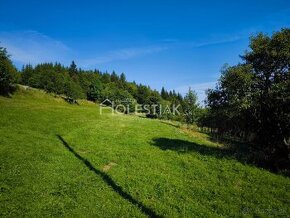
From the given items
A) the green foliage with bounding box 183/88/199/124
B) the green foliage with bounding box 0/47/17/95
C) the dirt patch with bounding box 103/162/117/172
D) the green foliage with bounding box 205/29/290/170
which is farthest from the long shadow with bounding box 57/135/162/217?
the green foliage with bounding box 0/47/17/95

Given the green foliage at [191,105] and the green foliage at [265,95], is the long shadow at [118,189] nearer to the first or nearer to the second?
the green foliage at [265,95]

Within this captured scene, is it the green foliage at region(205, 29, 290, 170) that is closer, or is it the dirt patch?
the dirt patch

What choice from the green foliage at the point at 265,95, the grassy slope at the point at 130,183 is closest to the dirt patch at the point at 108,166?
the grassy slope at the point at 130,183

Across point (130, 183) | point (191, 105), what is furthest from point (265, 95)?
point (191, 105)

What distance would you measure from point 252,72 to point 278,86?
3583mm

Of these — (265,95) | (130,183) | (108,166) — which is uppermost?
(265,95)

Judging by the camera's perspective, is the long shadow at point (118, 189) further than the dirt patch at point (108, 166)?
No

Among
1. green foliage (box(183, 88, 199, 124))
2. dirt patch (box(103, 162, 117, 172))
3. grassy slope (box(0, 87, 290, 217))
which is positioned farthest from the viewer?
green foliage (box(183, 88, 199, 124))

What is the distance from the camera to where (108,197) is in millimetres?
15492

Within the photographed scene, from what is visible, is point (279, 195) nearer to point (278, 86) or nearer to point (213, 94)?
point (278, 86)

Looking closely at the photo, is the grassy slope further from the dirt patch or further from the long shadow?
the dirt patch

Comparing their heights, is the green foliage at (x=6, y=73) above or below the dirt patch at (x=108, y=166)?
above

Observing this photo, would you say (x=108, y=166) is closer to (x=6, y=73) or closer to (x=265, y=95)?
(x=265, y=95)

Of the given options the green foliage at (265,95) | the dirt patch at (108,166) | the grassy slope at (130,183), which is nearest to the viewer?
the grassy slope at (130,183)
